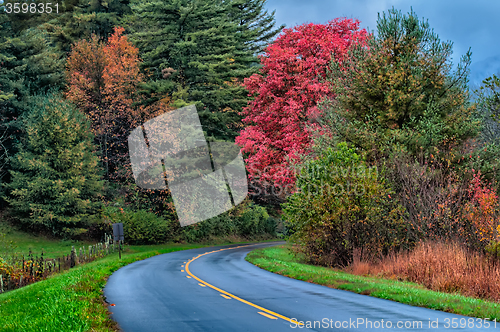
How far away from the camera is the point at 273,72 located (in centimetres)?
3039

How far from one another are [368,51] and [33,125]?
2843 cm

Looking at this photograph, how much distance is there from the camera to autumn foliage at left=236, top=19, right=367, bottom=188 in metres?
28.6

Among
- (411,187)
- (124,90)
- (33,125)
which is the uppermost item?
(124,90)

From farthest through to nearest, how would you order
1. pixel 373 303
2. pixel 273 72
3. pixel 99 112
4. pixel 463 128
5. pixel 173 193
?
pixel 99 112 → pixel 173 193 → pixel 273 72 → pixel 463 128 → pixel 373 303

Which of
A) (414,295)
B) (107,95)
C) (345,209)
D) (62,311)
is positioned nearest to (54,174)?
(107,95)

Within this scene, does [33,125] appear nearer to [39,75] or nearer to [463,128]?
[39,75]

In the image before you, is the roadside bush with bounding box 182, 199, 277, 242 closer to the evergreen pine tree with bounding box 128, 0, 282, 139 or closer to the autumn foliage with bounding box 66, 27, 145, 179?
the evergreen pine tree with bounding box 128, 0, 282, 139

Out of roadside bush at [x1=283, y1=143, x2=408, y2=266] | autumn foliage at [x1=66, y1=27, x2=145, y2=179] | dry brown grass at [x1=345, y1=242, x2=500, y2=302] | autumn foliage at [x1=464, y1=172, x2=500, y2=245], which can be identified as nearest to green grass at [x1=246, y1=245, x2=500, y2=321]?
dry brown grass at [x1=345, y1=242, x2=500, y2=302]

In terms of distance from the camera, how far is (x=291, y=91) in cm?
2938

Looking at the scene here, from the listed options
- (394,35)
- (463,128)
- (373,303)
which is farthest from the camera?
(394,35)

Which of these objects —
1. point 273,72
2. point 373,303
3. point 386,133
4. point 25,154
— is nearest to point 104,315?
point 373,303

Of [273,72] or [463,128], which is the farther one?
[273,72]

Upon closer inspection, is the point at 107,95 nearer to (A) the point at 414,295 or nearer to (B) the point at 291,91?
(B) the point at 291,91

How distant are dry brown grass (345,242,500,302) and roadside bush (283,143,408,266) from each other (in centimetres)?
180
